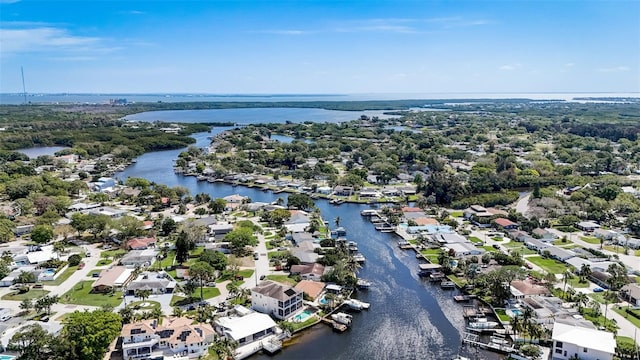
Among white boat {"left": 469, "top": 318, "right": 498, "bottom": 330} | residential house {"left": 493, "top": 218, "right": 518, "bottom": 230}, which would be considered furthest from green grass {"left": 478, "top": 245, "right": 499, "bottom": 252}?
white boat {"left": 469, "top": 318, "right": 498, "bottom": 330}

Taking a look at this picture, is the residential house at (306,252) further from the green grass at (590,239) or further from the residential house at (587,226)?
the residential house at (587,226)

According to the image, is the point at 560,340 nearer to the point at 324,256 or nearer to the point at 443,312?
the point at 443,312

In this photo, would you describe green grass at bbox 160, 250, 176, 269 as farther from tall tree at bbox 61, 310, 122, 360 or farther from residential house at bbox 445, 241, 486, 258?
residential house at bbox 445, 241, 486, 258

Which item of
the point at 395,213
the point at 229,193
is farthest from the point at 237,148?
the point at 395,213

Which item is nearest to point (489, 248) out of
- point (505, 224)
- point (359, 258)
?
point (505, 224)

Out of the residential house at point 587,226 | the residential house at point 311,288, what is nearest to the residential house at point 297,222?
the residential house at point 311,288
